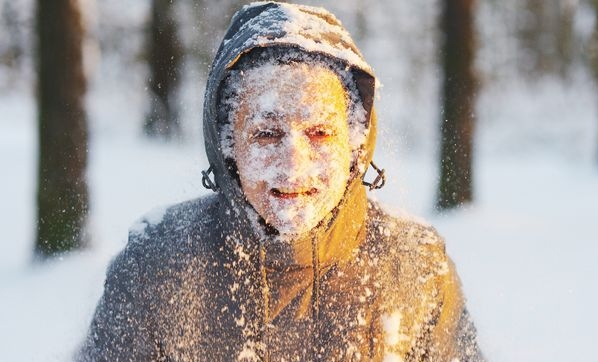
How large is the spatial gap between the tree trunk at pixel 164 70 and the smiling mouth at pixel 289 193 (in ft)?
30.6

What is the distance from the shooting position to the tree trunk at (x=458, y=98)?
6.79 metres

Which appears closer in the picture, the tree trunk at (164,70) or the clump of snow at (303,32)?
the clump of snow at (303,32)

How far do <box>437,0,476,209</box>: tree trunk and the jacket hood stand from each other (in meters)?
4.98

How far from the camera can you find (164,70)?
461 inches

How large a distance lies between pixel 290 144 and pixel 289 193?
12cm

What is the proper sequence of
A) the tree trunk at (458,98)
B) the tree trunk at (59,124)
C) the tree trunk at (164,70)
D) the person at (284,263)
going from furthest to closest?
the tree trunk at (164,70) → the tree trunk at (458,98) → the tree trunk at (59,124) → the person at (284,263)

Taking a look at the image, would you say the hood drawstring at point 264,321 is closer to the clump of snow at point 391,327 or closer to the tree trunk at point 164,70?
the clump of snow at point 391,327

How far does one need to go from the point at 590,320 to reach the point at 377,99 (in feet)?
9.45

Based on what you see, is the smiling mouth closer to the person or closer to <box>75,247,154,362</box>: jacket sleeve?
the person

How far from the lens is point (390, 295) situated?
1.88 metres

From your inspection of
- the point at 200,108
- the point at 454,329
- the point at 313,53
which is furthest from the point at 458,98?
the point at 313,53

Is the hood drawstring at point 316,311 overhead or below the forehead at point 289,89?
below

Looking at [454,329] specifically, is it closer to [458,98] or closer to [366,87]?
[366,87]

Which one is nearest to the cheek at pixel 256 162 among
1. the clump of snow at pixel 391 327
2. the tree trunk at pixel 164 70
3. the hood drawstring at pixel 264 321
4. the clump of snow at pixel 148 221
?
the hood drawstring at pixel 264 321
